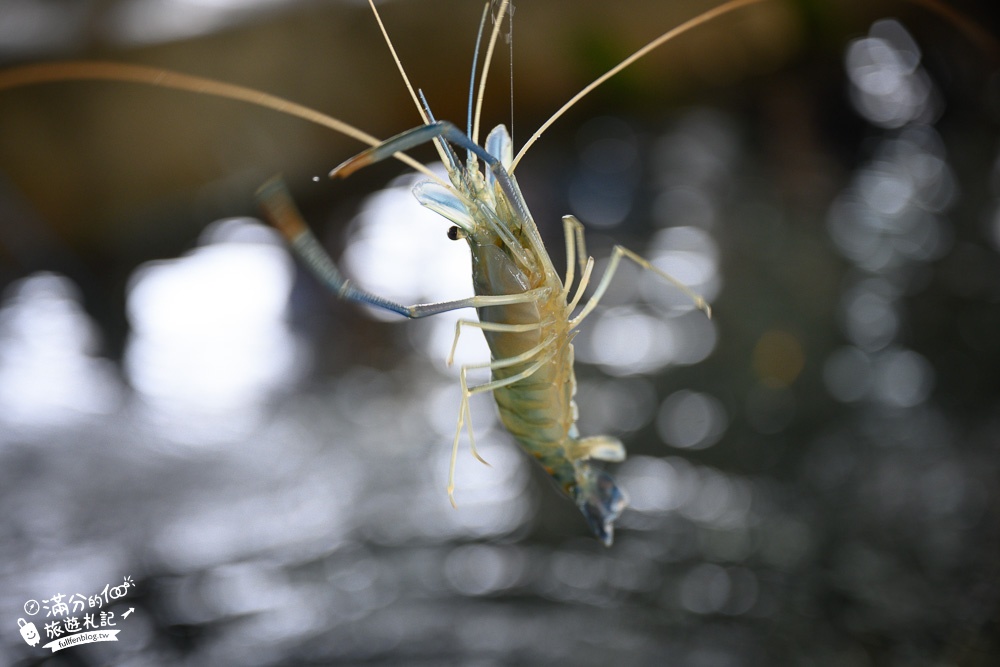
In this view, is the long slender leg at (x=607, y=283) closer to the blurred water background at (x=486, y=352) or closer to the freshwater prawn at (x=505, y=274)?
the freshwater prawn at (x=505, y=274)

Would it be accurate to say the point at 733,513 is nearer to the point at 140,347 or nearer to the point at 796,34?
the point at 140,347

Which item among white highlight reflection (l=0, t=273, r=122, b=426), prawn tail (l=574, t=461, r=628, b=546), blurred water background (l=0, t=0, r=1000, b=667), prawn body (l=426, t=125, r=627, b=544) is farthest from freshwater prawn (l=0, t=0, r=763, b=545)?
white highlight reflection (l=0, t=273, r=122, b=426)

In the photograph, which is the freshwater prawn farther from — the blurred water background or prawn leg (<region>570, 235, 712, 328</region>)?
the blurred water background

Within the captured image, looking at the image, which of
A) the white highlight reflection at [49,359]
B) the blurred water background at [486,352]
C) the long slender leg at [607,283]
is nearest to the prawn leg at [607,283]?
the long slender leg at [607,283]

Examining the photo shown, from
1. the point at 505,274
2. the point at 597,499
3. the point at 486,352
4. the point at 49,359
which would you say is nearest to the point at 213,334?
the point at 49,359

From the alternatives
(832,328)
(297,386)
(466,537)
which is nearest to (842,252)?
(832,328)

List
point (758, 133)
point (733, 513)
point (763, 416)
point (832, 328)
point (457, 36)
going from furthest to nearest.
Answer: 1. point (758, 133)
2. point (457, 36)
3. point (832, 328)
4. point (763, 416)
5. point (733, 513)
